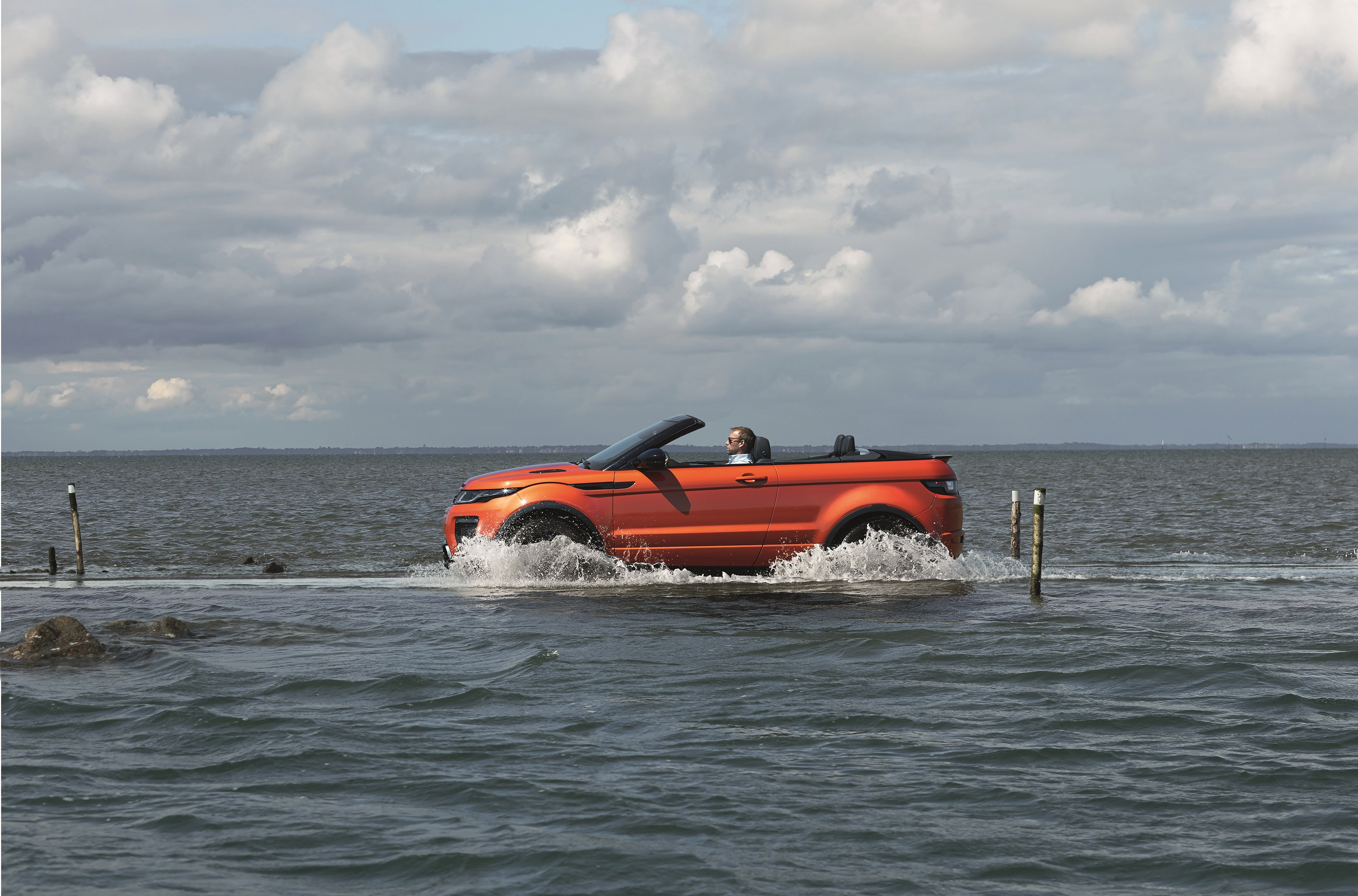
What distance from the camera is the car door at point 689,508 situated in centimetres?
1209

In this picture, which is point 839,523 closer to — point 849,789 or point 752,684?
point 752,684

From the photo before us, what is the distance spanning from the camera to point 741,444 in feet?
41.2

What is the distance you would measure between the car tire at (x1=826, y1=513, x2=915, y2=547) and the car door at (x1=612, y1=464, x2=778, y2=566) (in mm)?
806

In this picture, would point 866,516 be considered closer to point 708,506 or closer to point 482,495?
point 708,506

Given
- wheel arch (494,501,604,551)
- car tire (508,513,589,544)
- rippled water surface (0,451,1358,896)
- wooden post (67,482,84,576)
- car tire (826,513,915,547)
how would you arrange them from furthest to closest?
wooden post (67,482,84,576), car tire (826,513,915,547), car tire (508,513,589,544), wheel arch (494,501,604,551), rippled water surface (0,451,1358,896)

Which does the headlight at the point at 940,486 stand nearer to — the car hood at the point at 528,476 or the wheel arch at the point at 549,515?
the car hood at the point at 528,476

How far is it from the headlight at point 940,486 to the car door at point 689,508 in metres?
1.58

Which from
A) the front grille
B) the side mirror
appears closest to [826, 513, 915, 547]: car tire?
the side mirror

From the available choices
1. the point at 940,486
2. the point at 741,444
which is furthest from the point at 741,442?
the point at 940,486

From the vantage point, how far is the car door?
476 inches

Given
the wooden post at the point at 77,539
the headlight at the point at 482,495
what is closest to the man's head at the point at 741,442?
the headlight at the point at 482,495

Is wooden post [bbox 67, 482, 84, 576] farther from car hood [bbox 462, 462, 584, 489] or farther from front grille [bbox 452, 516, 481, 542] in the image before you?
car hood [bbox 462, 462, 584, 489]

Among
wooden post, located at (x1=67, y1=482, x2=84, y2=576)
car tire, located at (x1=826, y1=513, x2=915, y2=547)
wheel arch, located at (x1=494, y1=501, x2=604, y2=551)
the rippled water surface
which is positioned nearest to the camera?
the rippled water surface

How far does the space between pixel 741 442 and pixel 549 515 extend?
220 cm
